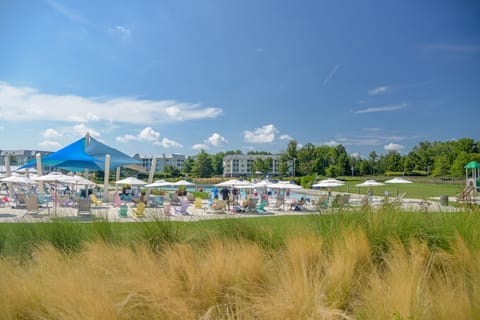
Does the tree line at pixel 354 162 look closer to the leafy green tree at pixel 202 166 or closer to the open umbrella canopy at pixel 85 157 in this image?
the leafy green tree at pixel 202 166

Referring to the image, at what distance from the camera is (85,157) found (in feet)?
56.3

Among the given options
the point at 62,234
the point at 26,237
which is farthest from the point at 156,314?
the point at 26,237

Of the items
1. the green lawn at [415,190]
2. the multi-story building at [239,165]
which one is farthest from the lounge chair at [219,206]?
the multi-story building at [239,165]

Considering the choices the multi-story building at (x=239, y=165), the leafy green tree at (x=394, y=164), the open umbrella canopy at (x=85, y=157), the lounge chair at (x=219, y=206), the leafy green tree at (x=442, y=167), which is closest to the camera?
the lounge chair at (x=219, y=206)

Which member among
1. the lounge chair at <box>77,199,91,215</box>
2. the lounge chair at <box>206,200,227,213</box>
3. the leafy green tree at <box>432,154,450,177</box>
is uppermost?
the leafy green tree at <box>432,154,450,177</box>

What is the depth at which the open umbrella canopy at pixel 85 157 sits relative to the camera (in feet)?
55.3

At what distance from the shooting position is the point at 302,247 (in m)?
3.77

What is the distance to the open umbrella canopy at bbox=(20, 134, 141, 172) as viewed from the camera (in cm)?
1686

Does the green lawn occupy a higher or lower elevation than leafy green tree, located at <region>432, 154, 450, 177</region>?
lower

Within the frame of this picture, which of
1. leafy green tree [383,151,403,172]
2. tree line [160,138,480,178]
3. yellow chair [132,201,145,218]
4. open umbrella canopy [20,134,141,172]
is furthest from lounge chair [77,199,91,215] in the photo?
leafy green tree [383,151,403,172]

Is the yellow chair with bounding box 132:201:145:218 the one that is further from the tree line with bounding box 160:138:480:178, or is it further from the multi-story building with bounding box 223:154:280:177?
the multi-story building with bounding box 223:154:280:177

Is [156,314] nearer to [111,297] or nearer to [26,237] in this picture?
[111,297]

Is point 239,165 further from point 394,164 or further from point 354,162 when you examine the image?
point 394,164

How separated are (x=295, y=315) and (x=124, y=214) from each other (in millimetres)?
11231
